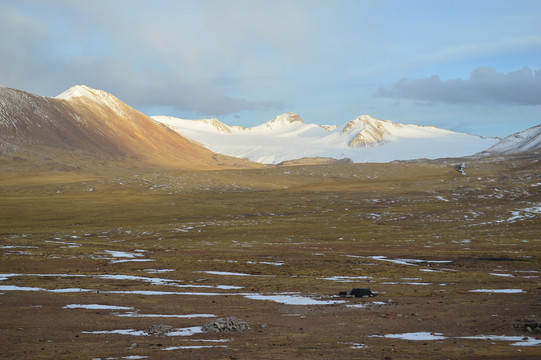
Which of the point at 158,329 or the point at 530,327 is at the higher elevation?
the point at 530,327

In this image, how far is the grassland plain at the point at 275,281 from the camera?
78.8 feet

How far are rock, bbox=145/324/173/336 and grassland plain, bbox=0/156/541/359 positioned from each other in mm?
743

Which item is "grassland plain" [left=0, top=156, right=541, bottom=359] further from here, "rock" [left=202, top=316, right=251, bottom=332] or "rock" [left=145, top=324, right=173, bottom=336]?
"rock" [left=145, top=324, right=173, bottom=336]

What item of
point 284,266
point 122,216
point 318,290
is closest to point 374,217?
point 122,216

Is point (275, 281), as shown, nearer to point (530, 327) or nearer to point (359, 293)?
point (359, 293)

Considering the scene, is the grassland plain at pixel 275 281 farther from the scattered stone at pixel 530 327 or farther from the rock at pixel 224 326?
the rock at pixel 224 326

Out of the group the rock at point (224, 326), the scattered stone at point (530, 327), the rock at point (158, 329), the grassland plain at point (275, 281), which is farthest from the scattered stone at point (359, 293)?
the rock at point (158, 329)

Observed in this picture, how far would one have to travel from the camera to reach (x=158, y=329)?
26.5 meters

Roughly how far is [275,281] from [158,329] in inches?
810

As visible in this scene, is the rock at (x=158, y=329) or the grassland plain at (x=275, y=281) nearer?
the grassland plain at (x=275, y=281)

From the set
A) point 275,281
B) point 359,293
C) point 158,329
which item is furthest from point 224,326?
point 275,281

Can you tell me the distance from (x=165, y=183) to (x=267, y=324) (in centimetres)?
16465

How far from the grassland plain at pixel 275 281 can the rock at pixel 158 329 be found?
74 centimetres

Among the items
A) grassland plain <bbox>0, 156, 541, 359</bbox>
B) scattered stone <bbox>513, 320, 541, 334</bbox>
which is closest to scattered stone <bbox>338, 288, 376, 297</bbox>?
grassland plain <bbox>0, 156, 541, 359</bbox>
